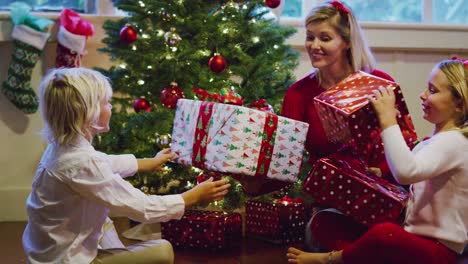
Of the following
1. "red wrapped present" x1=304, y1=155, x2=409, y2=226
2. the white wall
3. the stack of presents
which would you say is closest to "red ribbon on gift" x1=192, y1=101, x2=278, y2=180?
the stack of presents

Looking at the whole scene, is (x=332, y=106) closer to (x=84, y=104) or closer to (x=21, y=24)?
(x=84, y=104)

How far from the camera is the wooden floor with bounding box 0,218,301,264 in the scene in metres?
2.41

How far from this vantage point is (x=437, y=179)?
6.19ft

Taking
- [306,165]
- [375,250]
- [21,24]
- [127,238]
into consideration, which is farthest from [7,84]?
[375,250]

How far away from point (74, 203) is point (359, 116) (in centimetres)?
87

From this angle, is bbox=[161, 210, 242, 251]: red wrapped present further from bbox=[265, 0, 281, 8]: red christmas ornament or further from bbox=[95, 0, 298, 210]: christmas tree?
bbox=[265, 0, 281, 8]: red christmas ornament

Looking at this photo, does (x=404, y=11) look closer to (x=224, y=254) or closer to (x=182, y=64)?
(x=182, y=64)

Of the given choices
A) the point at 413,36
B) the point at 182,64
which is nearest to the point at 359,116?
the point at 182,64

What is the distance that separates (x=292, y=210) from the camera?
2.71m

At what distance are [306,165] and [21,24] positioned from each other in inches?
61.0

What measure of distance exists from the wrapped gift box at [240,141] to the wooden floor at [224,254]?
1.70 feet

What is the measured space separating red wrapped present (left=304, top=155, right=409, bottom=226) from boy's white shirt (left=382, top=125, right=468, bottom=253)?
0.25 ft

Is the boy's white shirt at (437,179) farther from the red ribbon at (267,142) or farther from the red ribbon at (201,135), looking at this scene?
the red ribbon at (201,135)

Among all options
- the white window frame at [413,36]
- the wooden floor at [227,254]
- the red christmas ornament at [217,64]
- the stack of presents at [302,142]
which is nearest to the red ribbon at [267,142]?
the stack of presents at [302,142]
